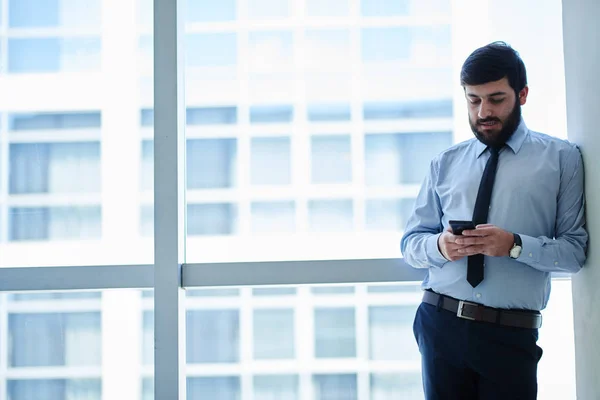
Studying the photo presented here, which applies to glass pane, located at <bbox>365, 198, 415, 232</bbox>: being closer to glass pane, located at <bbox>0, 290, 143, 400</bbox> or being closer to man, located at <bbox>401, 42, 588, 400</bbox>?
man, located at <bbox>401, 42, 588, 400</bbox>

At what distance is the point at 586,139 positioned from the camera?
2.48m

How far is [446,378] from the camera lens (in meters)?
2.49

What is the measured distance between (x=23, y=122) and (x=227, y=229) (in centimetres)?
108

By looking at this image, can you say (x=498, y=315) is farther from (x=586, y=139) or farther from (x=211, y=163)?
(x=211, y=163)

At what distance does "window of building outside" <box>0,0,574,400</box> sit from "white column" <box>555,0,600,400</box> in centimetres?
45

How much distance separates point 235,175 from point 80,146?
736mm

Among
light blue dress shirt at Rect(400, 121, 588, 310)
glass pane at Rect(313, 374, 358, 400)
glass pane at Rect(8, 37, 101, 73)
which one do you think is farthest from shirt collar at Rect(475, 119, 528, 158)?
glass pane at Rect(8, 37, 101, 73)

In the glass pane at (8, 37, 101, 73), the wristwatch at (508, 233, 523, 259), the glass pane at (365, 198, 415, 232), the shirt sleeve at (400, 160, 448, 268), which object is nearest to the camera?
the wristwatch at (508, 233, 523, 259)

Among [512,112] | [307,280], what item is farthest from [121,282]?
[512,112]

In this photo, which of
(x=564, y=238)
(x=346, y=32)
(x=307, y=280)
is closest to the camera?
(x=564, y=238)

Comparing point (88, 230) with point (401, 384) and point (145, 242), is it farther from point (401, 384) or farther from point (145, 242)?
point (401, 384)

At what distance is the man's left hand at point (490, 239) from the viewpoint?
7.55 feet

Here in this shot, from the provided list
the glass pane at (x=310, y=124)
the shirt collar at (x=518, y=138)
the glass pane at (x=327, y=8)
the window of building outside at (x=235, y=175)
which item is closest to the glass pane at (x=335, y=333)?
the window of building outside at (x=235, y=175)

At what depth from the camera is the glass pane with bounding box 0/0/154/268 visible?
3.10 m
